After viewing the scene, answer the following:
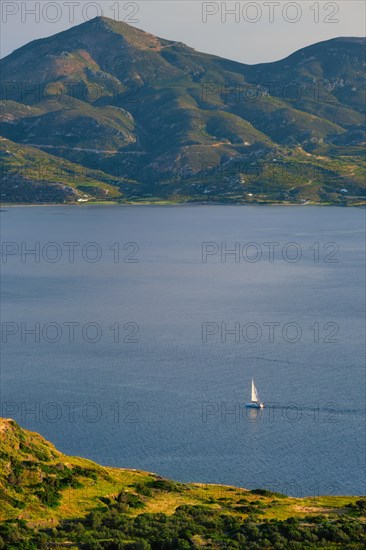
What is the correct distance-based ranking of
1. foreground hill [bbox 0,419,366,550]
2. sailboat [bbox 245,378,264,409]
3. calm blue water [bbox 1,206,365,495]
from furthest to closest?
sailboat [bbox 245,378,264,409]
calm blue water [bbox 1,206,365,495]
foreground hill [bbox 0,419,366,550]

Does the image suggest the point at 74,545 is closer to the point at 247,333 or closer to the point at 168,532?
the point at 168,532

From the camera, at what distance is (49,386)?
118 m

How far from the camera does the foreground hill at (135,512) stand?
56.3 metres

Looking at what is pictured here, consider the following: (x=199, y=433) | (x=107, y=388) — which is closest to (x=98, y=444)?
(x=199, y=433)

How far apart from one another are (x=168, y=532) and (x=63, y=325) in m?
106

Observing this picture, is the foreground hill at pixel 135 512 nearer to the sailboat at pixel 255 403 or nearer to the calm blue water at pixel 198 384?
the calm blue water at pixel 198 384

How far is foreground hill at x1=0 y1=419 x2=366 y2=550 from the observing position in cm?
5628

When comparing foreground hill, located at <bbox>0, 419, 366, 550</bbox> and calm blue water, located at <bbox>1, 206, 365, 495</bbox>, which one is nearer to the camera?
foreground hill, located at <bbox>0, 419, 366, 550</bbox>

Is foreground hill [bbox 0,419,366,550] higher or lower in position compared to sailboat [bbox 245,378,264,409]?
higher

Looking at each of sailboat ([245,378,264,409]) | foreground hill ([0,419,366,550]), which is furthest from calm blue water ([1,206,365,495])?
foreground hill ([0,419,366,550])

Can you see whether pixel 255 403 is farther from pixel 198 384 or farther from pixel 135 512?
pixel 135 512

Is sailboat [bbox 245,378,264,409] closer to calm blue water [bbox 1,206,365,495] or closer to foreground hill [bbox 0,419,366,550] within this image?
calm blue water [bbox 1,206,365,495]

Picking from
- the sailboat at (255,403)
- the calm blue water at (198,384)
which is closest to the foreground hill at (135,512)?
the calm blue water at (198,384)

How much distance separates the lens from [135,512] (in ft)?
206
